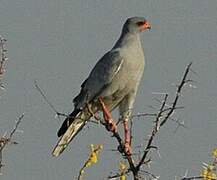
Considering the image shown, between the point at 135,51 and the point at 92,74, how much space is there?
77cm

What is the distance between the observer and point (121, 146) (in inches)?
238

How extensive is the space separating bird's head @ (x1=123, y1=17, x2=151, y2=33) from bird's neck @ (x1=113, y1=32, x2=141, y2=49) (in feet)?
0.27

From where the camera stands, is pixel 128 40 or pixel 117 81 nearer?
pixel 117 81

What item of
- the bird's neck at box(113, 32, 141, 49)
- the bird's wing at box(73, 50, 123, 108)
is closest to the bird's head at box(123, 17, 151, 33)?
the bird's neck at box(113, 32, 141, 49)

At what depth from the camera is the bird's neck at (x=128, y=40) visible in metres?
9.50

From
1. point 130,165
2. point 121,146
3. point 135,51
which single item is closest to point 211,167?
point 130,165

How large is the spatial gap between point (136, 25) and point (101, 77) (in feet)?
3.10

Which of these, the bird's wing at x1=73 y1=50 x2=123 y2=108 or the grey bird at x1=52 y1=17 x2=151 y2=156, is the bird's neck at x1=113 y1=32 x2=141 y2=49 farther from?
the bird's wing at x1=73 y1=50 x2=123 y2=108

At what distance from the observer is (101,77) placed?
948 cm

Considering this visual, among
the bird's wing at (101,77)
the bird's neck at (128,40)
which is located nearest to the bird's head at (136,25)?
the bird's neck at (128,40)

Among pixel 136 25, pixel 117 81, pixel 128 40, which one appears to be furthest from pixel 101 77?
pixel 136 25

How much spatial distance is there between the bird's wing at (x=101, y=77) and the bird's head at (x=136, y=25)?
0.47 m

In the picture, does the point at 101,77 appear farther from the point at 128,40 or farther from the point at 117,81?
the point at 128,40

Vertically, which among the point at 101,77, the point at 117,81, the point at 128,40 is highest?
the point at 128,40
